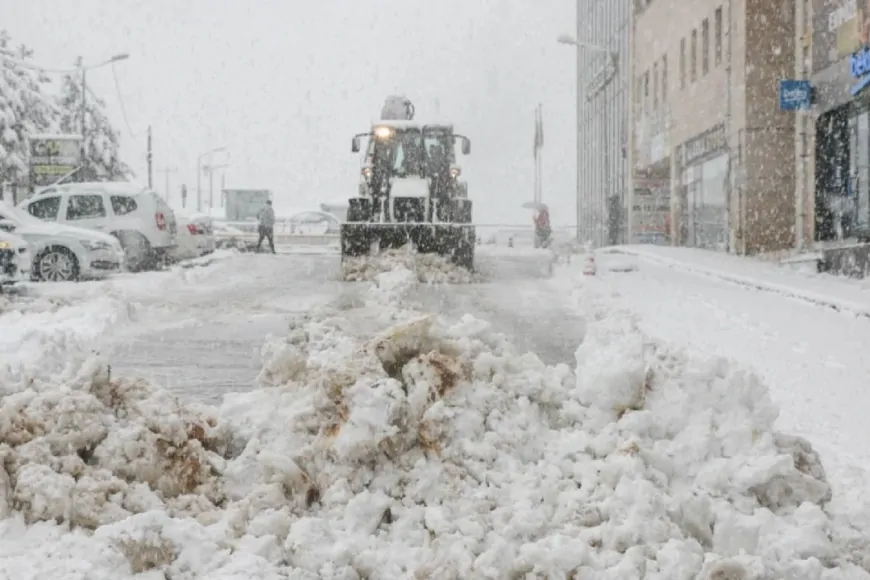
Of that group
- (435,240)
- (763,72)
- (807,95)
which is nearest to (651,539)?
(435,240)

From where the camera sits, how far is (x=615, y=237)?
4462cm

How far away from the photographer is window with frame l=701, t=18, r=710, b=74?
110ft

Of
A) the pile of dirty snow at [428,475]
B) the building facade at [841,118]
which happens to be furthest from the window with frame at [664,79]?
the pile of dirty snow at [428,475]

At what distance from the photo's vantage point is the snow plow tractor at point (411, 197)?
20656 mm

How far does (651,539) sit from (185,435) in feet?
7.47

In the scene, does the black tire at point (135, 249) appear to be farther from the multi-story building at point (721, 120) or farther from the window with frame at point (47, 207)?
the multi-story building at point (721, 120)

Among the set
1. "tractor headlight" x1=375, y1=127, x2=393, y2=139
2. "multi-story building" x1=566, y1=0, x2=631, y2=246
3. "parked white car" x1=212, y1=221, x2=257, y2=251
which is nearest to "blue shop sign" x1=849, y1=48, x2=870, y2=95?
"tractor headlight" x1=375, y1=127, x2=393, y2=139

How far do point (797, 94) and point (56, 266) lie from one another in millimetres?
15581

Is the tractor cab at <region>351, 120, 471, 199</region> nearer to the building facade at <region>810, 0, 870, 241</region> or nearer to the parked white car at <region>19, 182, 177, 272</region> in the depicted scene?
the parked white car at <region>19, 182, 177, 272</region>

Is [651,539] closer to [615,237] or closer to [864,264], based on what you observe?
[864,264]

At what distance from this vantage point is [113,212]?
23.4 meters

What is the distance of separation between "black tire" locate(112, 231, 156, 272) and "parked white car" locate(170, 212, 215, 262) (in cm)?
129

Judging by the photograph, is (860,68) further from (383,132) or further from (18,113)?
(18,113)

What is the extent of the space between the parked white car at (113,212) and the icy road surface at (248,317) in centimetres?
174
